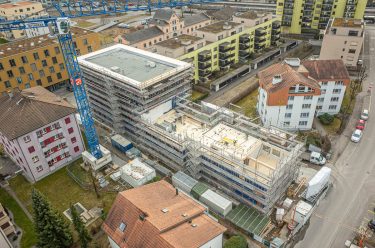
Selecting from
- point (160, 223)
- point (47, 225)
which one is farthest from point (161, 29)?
point (160, 223)

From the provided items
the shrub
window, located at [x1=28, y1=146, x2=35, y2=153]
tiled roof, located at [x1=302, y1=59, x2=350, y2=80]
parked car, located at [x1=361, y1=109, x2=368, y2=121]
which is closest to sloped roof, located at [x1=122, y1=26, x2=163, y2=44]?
window, located at [x1=28, y1=146, x2=35, y2=153]

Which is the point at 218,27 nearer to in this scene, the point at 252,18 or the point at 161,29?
the point at 252,18

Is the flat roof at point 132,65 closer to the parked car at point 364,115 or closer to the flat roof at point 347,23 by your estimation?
the parked car at point 364,115

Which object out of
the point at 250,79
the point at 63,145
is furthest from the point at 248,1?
the point at 63,145

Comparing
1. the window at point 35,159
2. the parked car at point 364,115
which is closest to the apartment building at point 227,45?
the parked car at point 364,115

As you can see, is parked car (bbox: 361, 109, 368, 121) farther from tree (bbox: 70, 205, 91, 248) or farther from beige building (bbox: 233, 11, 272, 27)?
tree (bbox: 70, 205, 91, 248)
